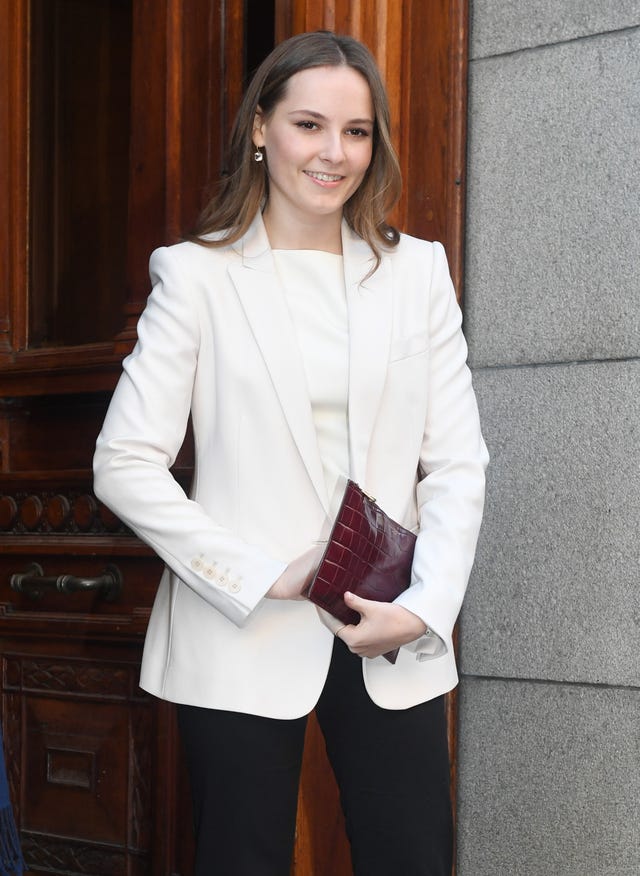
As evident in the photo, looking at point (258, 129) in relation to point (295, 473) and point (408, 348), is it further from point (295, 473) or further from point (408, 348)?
point (295, 473)

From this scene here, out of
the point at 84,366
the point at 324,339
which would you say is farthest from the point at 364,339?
the point at 84,366

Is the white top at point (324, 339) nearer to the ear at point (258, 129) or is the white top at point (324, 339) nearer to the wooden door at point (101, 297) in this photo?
the ear at point (258, 129)

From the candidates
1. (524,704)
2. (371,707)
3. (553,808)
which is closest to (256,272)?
(371,707)

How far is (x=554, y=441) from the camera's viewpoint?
8.98ft

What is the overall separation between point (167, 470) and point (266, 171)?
60 cm

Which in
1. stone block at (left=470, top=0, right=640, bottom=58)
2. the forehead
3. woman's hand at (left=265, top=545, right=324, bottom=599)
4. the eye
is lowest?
woman's hand at (left=265, top=545, right=324, bottom=599)

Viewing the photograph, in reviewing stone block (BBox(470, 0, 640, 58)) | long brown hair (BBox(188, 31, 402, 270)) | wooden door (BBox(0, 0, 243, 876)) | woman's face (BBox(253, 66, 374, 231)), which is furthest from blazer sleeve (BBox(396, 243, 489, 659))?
wooden door (BBox(0, 0, 243, 876))

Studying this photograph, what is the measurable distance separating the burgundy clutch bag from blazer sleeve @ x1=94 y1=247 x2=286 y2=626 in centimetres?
12

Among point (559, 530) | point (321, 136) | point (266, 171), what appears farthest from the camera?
point (559, 530)

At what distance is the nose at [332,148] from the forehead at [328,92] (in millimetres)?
38

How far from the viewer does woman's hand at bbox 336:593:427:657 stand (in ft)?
6.03

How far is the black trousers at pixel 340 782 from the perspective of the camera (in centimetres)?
194

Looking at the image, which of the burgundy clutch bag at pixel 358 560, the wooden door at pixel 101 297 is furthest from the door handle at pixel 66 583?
the burgundy clutch bag at pixel 358 560

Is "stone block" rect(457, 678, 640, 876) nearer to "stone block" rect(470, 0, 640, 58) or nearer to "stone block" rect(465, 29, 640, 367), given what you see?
"stone block" rect(465, 29, 640, 367)
